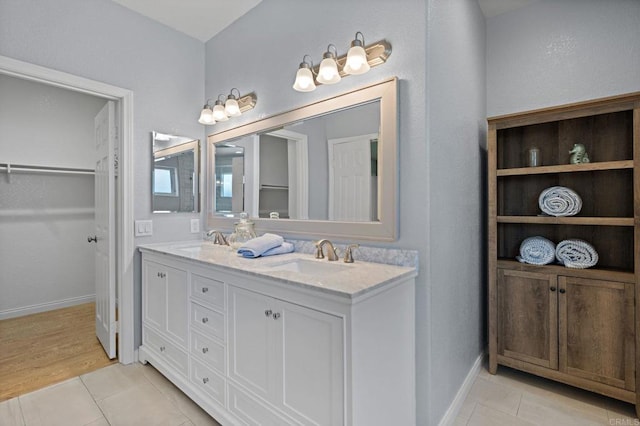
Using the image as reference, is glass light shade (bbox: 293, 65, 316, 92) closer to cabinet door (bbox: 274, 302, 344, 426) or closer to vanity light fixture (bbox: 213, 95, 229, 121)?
vanity light fixture (bbox: 213, 95, 229, 121)

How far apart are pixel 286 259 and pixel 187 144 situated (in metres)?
1.63

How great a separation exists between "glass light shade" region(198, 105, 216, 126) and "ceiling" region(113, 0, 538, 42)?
0.69m

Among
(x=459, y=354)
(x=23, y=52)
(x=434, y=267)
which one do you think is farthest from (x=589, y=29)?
(x=23, y=52)

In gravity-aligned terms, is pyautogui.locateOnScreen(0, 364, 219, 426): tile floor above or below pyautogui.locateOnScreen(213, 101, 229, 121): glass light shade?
below

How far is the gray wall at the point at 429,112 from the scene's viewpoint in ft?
5.05

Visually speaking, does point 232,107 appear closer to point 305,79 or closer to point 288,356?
point 305,79

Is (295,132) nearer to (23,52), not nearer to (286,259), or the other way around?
(286,259)

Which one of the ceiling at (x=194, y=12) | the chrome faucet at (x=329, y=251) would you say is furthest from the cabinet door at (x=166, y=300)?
the ceiling at (x=194, y=12)

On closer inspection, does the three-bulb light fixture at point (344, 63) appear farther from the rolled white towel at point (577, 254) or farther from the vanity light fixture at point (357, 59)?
the rolled white towel at point (577, 254)

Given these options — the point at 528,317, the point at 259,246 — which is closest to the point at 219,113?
the point at 259,246

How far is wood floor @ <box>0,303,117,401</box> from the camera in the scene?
7.14ft

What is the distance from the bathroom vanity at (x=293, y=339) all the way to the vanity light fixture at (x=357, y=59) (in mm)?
1017

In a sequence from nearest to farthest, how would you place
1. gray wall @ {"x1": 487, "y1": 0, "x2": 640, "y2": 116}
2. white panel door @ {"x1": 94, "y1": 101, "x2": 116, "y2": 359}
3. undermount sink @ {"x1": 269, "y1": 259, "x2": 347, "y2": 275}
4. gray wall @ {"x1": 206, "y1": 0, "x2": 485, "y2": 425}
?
gray wall @ {"x1": 206, "y1": 0, "x2": 485, "y2": 425}, undermount sink @ {"x1": 269, "y1": 259, "x2": 347, "y2": 275}, gray wall @ {"x1": 487, "y1": 0, "x2": 640, "y2": 116}, white panel door @ {"x1": 94, "y1": 101, "x2": 116, "y2": 359}

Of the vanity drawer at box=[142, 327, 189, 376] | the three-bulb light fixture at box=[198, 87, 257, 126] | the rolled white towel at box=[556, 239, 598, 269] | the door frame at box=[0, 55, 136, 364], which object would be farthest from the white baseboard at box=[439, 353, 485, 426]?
the three-bulb light fixture at box=[198, 87, 257, 126]
